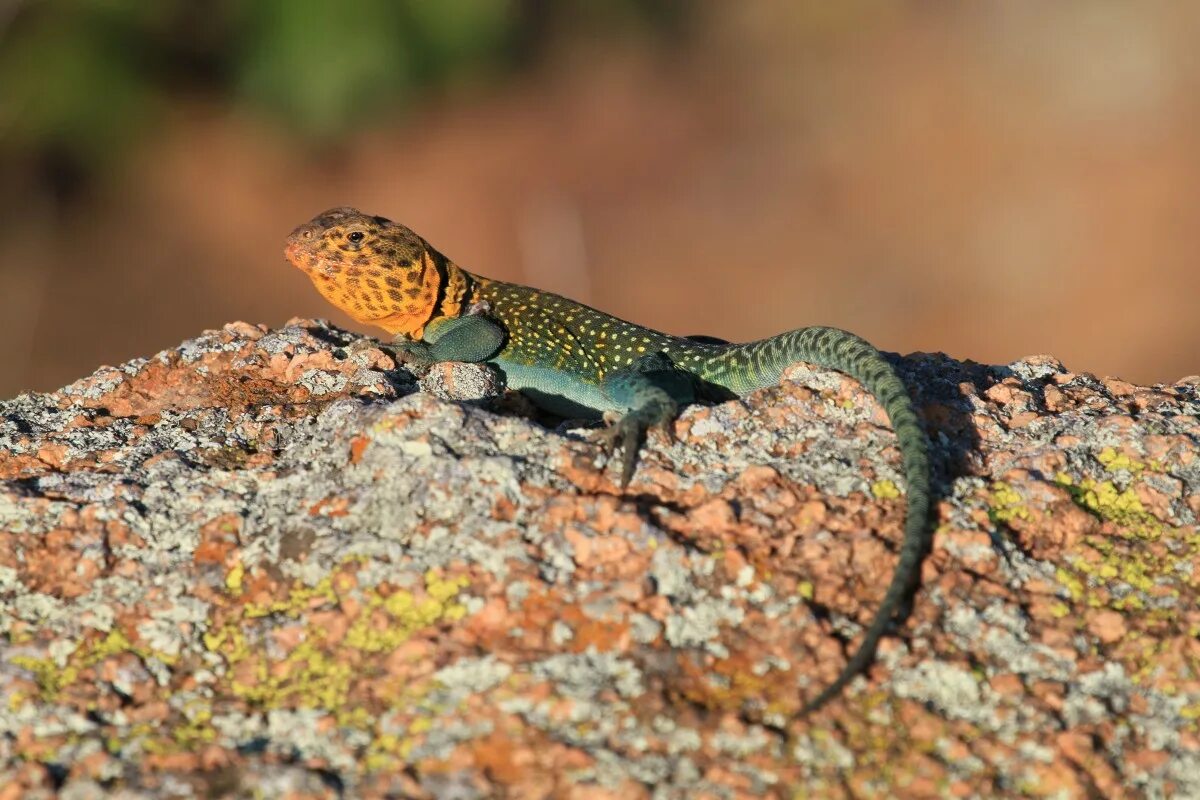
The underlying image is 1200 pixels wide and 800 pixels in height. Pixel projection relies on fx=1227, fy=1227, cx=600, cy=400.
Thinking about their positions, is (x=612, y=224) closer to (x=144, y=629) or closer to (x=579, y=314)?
(x=579, y=314)

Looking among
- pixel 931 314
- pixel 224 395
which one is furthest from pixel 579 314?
A: pixel 931 314

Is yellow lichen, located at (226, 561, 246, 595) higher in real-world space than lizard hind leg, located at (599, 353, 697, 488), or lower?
lower

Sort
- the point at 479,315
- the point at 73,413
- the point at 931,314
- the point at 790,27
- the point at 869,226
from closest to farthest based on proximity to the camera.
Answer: the point at 73,413, the point at 479,315, the point at 931,314, the point at 869,226, the point at 790,27

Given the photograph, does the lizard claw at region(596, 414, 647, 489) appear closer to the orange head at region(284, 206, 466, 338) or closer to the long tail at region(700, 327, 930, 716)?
the long tail at region(700, 327, 930, 716)

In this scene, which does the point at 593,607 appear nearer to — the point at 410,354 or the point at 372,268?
the point at 410,354

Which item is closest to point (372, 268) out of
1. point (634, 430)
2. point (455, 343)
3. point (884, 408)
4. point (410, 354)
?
point (455, 343)

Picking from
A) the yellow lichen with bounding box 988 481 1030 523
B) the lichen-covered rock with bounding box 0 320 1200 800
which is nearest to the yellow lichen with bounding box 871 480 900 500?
the lichen-covered rock with bounding box 0 320 1200 800
